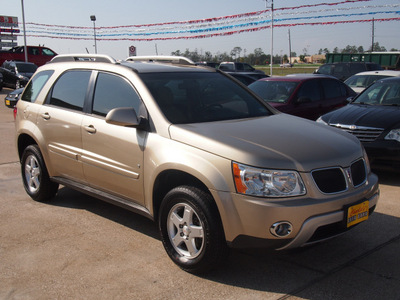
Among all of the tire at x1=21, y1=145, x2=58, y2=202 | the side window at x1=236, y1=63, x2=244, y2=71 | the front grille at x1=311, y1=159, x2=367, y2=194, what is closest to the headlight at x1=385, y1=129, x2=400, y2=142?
the front grille at x1=311, y1=159, x2=367, y2=194

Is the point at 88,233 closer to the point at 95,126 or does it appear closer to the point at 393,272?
the point at 95,126

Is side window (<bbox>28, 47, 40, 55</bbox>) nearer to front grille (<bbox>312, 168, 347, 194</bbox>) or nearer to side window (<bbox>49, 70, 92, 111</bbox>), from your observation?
side window (<bbox>49, 70, 92, 111</bbox>)

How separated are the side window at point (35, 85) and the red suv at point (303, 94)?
16.2 feet

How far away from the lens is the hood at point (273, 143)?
3.43 meters

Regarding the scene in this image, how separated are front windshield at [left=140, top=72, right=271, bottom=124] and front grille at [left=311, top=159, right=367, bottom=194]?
119 centimetres

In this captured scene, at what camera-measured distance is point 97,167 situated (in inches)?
181

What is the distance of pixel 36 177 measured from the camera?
18.7ft

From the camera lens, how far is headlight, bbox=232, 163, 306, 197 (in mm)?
3342

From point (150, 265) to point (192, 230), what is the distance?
581 mm

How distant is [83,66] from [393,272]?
3.68 m

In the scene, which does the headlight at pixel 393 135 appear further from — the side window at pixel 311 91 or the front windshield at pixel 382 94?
the side window at pixel 311 91

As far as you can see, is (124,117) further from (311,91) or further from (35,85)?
(311,91)

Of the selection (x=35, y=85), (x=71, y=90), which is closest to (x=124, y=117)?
(x=71, y=90)

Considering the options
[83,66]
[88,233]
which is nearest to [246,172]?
[88,233]
